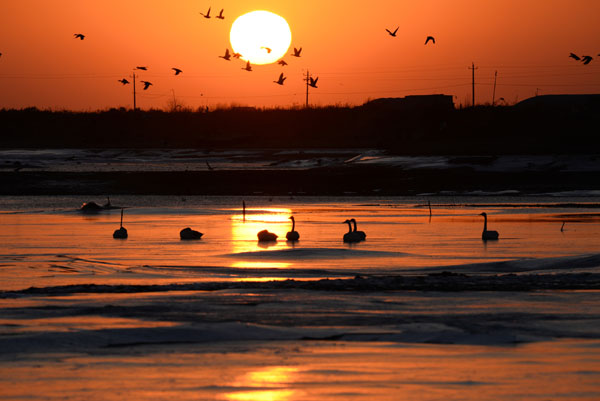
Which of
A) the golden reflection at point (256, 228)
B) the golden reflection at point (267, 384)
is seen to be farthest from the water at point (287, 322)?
the golden reflection at point (256, 228)

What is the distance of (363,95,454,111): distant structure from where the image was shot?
7687 centimetres

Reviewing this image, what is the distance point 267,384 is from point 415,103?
82803mm

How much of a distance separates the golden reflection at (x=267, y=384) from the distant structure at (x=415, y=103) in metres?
66.2

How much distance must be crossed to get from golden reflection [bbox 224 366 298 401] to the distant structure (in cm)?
6623

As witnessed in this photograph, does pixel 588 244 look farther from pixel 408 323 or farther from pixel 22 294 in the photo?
pixel 22 294

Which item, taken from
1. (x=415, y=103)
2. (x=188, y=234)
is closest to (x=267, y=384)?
(x=188, y=234)

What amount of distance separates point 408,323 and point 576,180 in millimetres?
31268

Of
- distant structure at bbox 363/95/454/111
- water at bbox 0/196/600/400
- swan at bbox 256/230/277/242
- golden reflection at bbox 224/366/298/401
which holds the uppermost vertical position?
distant structure at bbox 363/95/454/111

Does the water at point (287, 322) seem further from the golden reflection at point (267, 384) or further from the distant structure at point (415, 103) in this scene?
the distant structure at point (415, 103)

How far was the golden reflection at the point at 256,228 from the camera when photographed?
58.7ft

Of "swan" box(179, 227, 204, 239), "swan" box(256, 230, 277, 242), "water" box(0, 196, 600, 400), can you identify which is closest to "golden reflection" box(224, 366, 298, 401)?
"water" box(0, 196, 600, 400)

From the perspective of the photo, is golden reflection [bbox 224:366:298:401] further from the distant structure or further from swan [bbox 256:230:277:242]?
the distant structure

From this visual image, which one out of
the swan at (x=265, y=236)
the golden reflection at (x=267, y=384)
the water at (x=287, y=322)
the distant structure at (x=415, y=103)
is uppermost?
the distant structure at (x=415, y=103)

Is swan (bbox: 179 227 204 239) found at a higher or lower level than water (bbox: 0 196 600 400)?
higher
